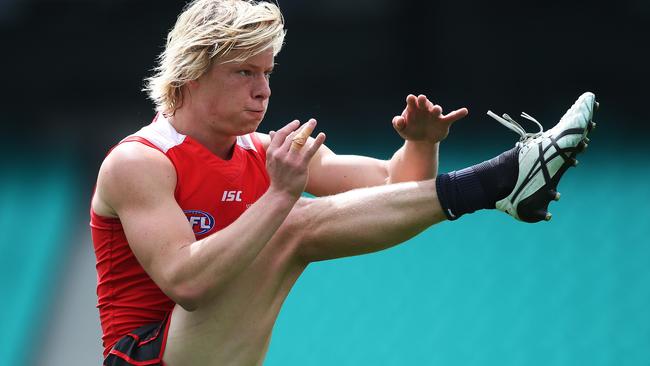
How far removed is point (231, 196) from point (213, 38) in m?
0.50

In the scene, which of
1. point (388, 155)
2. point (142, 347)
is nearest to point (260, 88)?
point (142, 347)

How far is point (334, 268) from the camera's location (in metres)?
5.53

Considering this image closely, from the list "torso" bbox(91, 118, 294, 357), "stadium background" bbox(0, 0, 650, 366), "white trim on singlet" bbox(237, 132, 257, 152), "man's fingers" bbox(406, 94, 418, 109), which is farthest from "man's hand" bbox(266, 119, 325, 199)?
"stadium background" bbox(0, 0, 650, 366)

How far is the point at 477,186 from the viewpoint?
277 centimetres

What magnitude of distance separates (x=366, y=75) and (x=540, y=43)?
1.11 meters

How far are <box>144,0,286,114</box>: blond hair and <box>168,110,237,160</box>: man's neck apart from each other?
4cm

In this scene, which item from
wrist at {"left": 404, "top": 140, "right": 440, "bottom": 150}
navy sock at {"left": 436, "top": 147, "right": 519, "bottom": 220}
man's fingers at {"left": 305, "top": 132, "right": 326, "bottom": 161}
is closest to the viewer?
man's fingers at {"left": 305, "top": 132, "right": 326, "bottom": 161}

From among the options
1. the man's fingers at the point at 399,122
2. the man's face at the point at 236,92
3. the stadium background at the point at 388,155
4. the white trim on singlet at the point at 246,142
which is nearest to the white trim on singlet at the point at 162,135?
the man's face at the point at 236,92

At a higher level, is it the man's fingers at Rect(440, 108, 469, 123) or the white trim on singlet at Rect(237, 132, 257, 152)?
the man's fingers at Rect(440, 108, 469, 123)

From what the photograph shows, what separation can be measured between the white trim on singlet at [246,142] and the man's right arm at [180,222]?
1.29 feet

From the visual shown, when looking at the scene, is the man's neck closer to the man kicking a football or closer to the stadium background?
the man kicking a football

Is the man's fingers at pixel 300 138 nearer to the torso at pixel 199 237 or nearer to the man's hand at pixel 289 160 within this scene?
the man's hand at pixel 289 160

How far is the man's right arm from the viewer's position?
103 inches

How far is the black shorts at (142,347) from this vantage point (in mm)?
2914
